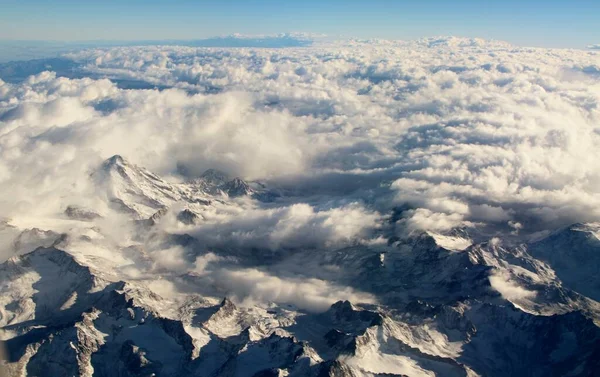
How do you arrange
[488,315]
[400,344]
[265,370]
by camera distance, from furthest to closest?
1. [488,315]
2. [400,344]
3. [265,370]

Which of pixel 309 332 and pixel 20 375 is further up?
pixel 20 375

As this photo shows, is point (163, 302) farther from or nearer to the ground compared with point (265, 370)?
nearer to the ground

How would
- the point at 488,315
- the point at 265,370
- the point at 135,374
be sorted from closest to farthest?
1. the point at 265,370
2. the point at 135,374
3. the point at 488,315

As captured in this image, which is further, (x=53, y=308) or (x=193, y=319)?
(x=53, y=308)

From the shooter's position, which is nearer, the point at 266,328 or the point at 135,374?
the point at 135,374

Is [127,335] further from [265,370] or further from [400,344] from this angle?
[400,344]

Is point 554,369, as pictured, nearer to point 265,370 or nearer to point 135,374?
point 265,370

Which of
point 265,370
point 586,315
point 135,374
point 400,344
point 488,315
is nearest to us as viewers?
point 265,370

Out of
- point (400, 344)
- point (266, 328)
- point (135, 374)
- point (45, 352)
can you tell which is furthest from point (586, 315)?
point (45, 352)

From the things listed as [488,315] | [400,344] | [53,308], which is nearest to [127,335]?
[53,308]
